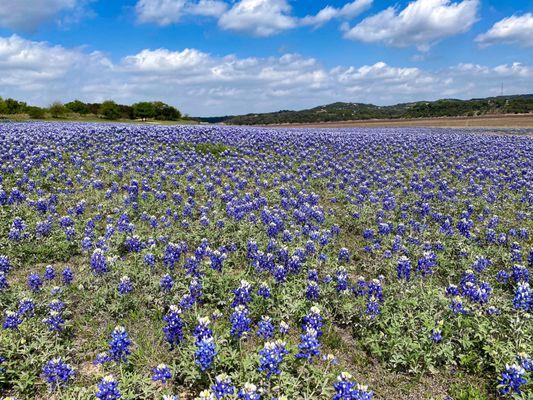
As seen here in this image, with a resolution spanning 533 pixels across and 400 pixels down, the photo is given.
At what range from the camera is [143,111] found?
78.9 metres

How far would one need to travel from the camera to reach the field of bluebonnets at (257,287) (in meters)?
4.09

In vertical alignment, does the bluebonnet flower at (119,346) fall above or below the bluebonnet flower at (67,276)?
below

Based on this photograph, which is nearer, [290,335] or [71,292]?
[290,335]

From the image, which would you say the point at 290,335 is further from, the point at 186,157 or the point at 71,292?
the point at 186,157

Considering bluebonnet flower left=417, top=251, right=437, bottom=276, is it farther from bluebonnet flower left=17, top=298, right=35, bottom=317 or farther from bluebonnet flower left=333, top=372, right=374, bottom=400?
bluebonnet flower left=17, top=298, right=35, bottom=317

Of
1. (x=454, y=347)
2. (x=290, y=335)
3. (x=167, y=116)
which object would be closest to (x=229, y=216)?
(x=290, y=335)

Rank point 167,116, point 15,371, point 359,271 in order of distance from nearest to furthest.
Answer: point 15,371 < point 359,271 < point 167,116

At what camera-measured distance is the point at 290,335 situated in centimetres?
512

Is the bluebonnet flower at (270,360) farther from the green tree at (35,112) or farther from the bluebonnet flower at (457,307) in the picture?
the green tree at (35,112)

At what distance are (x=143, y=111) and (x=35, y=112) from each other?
20251mm

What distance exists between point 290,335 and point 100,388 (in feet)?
8.40

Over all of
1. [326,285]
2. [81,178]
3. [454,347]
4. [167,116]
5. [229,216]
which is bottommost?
[454,347]

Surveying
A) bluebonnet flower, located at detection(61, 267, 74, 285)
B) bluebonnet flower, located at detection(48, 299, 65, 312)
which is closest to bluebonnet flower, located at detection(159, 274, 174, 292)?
bluebonnet flower, located at detection(48, 299, 65, 312)

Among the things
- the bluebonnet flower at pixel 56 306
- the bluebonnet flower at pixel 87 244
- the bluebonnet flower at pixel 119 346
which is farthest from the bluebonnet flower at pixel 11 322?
the bluebonnet flower at pixel 87 244
